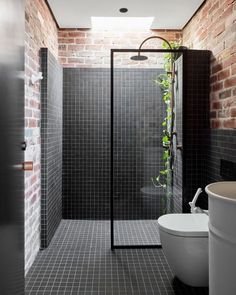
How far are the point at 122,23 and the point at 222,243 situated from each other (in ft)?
10.3

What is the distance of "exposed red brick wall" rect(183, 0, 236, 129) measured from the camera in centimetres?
253

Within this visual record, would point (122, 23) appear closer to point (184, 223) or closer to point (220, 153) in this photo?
point (220, 153)

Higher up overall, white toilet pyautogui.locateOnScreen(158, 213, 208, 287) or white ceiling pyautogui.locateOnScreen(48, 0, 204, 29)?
white ceiling pyautogui.locateOnScreen(48, 0, 204, 29)

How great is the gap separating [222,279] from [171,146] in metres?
1.90

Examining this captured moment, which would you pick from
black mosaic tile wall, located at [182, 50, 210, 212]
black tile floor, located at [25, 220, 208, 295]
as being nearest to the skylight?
black mosaic tile wall, located at [182, 50, 210, 212]

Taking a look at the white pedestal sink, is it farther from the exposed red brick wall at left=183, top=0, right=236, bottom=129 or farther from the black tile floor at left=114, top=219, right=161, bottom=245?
the black tile floor at left=114, top=219, right=161, bottom=245

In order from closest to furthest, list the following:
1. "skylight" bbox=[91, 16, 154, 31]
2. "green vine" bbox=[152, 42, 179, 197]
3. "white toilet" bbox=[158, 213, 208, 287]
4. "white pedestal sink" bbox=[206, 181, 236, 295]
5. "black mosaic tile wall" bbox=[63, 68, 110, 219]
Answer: "white pedestal sink" bbox=[206, 181, 236, 295], "white toilet" bbox=[158, 213, 208, 287], "green vine" bbox=[152, 42, 179, 197], "skylight" bbox=[91, 16, 154, 31], "black mosaic tile wall" bbox=[63, 68, 110, 219]

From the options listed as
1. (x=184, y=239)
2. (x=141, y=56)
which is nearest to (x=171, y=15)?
(x=141, y=56)

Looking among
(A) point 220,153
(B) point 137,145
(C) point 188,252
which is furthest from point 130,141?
(C) point 188,252

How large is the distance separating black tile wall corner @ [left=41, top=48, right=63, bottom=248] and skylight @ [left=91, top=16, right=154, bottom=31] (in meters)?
0.75

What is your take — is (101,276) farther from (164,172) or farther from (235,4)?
(235,4)

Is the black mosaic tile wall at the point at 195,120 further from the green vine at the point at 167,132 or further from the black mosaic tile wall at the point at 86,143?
the black mosaic tile wall at the point at 86,143

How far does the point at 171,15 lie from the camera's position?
3.54 m

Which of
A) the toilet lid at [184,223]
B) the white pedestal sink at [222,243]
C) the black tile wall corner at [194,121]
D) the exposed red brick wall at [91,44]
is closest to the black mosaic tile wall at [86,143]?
the exposed red brick wall at [91,44]
